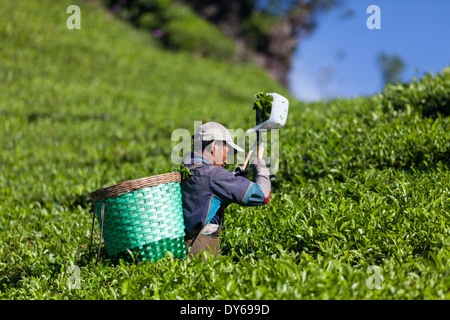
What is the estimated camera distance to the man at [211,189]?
3795 mm

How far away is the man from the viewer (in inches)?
149

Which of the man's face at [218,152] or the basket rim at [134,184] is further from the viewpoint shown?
the man's face at [218,152]

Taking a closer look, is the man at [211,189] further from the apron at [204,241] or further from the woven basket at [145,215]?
the woven basket at [145,215]

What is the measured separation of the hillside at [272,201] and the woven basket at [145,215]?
8.0 inches

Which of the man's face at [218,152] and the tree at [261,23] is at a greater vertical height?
the tree at [261,23]

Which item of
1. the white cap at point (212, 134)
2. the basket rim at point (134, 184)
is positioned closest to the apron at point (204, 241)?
the basket rim at point (134, 184)

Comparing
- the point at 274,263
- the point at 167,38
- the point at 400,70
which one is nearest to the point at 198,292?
the point at 274,263

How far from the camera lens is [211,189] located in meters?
3.83

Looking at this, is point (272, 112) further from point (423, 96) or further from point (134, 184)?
point (423, 96)

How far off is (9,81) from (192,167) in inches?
525

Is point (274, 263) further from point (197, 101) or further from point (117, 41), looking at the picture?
point (117, 41)

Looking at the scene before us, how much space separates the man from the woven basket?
0.38 ft

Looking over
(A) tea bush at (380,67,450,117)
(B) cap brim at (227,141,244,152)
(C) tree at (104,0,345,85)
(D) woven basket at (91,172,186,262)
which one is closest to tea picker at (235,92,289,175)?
(B) cap brim at (227,141,244,152)
